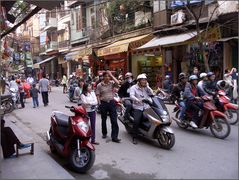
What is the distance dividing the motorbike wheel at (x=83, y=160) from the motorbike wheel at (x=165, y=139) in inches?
71.3

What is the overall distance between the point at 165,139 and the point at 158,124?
0.33 m

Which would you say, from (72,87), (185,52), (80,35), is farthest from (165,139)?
(80,35)

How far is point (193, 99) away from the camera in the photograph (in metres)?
8.30

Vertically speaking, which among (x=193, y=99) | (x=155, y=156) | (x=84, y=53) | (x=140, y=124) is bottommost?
(x=155, y=156)

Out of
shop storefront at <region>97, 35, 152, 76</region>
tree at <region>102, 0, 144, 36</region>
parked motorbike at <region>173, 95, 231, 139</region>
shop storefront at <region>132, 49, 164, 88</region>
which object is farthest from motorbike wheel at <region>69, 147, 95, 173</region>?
tree at <region>102, 0, 144, 36</region>

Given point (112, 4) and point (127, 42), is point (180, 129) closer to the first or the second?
point (127, 42)

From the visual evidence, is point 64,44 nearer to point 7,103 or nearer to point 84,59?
point 84,59

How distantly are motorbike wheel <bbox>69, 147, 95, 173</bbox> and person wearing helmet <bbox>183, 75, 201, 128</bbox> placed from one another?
3268 mm

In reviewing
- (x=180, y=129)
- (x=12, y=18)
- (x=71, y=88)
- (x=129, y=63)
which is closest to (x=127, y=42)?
(x=129, y=63)

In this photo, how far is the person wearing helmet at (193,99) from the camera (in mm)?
8180

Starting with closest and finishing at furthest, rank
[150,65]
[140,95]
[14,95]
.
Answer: [140,95] → [14,95] → [150,65]

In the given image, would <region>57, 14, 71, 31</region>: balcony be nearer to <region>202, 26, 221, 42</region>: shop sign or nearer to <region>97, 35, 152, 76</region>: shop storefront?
<region>97, 35, 152, 76</region>: shop storefront

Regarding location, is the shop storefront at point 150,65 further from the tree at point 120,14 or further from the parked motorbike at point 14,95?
the parked motorbike at point 14,95

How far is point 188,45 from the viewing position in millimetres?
18141
